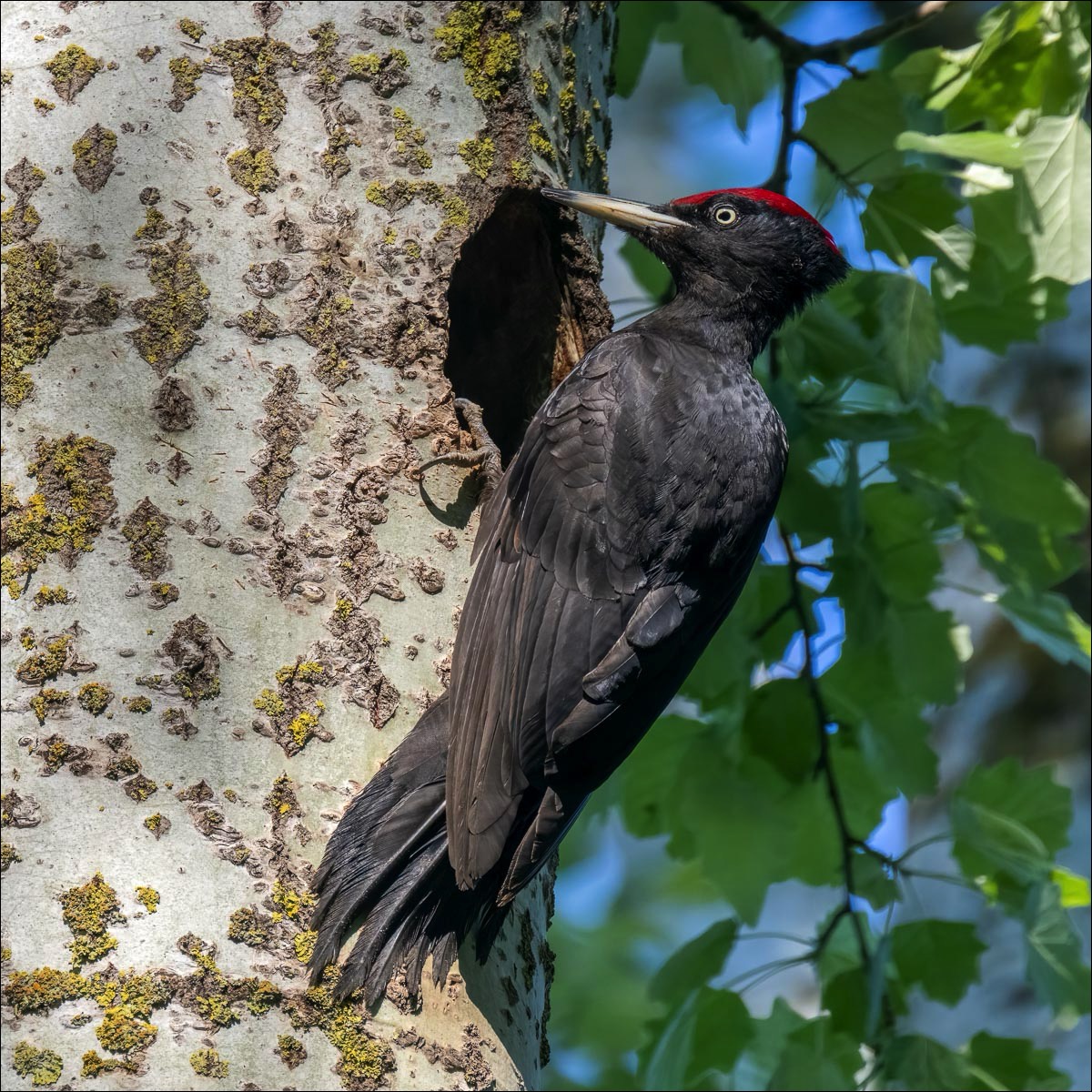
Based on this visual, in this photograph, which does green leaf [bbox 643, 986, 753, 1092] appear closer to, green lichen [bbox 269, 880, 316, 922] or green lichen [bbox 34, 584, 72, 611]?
green lichen [bbox 269, 880, 316, 922]

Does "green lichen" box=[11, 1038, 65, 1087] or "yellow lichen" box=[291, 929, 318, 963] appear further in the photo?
"yellow lichen" box=[291, 929, 318, 963]

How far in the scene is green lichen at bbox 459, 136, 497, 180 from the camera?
8.33 feet

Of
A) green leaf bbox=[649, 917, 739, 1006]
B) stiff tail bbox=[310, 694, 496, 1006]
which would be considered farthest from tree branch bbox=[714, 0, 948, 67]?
green leaf bbox=[649, 917, 739, 1006]

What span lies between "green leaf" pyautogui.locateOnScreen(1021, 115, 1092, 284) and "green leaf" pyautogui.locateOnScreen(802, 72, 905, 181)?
0.37 meters

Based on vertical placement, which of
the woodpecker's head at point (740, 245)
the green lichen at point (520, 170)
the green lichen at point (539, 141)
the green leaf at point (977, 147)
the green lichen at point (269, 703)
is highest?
the green leaf at point (977, 147)

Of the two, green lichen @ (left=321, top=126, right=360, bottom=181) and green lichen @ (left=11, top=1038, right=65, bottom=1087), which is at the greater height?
green lichen @ (left=321, top=126, right=360, bottom=181)

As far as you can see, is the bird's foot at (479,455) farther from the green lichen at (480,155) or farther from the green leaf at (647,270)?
the green leaf at (647,270)

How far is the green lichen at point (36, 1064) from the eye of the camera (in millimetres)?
1703

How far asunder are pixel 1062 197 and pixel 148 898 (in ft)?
7.92

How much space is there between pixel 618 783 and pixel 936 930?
852 mm

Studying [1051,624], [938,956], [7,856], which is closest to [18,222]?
[7,856]

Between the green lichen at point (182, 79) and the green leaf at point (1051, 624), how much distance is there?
80.6 inches

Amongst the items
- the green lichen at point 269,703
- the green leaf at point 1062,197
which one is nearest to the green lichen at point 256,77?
the green lichen at point 269,703

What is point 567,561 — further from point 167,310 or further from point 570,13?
point 570,13
